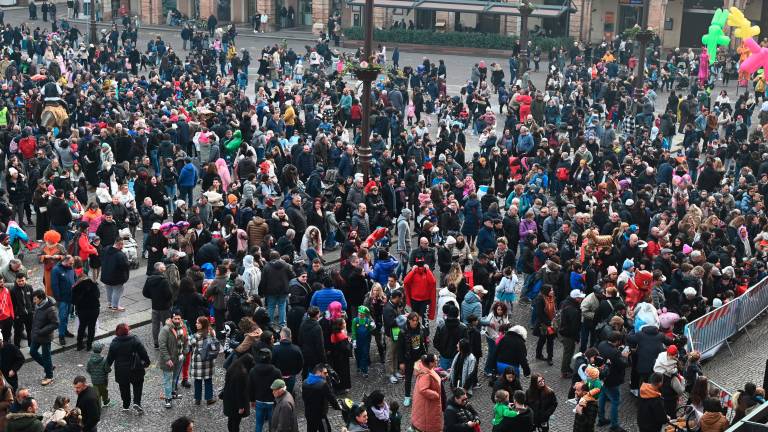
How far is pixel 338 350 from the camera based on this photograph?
1494 cm

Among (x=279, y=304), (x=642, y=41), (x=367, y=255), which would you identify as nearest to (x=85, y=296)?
(x=279, y=304)

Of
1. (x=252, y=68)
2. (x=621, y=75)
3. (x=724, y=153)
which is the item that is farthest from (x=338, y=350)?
(x=252, y=68)

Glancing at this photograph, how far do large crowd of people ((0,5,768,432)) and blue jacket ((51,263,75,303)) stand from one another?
0.03 meters

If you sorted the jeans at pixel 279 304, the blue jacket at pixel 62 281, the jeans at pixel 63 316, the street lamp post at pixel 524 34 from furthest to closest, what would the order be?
the street lamp post at pixel 524 34, the jeans at pixel 279 304, the jeans at pixel 63 316, the blue jacket at pixel 62 281

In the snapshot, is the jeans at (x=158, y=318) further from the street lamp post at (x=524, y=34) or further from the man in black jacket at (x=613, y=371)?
the street lamp post at (x=524, y=34)

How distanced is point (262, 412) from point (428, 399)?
2.09 meters

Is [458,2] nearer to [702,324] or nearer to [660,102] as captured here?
[660,102]

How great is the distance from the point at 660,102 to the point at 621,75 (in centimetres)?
205

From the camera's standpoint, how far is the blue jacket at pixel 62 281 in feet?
52.1

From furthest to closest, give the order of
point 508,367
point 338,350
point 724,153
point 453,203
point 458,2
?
point 458,2
point 724,153
point 453,203
point 338,350
point 508,367

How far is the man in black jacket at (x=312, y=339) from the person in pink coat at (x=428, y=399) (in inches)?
73.4

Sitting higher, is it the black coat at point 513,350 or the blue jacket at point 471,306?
the blue jacket at point 471,306

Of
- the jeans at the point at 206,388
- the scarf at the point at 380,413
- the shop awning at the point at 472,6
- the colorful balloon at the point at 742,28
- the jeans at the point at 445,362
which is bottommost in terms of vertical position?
the jeans at the point at 206,388

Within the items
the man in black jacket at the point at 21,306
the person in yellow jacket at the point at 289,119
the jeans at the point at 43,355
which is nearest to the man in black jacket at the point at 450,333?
the jeans at the point at 43,355
